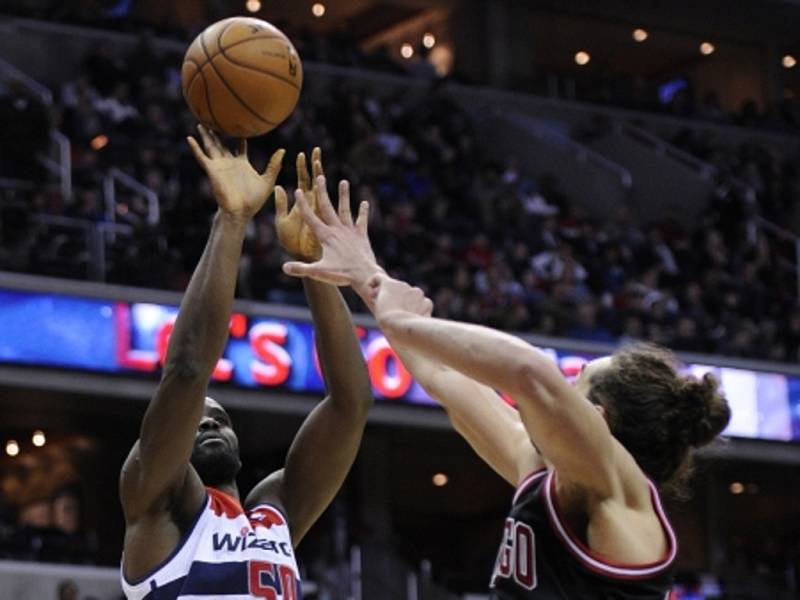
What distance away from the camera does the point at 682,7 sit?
3080 cm

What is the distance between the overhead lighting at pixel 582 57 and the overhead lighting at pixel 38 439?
1425 cm

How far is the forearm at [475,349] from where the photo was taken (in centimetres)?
383

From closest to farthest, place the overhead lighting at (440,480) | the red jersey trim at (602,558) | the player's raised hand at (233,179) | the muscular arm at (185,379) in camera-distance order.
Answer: the red jersey trim at (602,558), the muscular arm at (185,379), the player's raised hand at (233,179), the overhead lighting at (440,480)

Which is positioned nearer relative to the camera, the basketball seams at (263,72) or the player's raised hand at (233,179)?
the player's raised hand at (233,179)

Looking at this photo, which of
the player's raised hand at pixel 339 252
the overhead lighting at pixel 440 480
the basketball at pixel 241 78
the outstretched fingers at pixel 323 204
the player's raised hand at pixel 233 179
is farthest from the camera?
the overhead lighting at pixel 440 480

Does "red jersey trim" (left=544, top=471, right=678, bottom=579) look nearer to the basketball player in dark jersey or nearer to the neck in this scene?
the basketball player in dark jersey

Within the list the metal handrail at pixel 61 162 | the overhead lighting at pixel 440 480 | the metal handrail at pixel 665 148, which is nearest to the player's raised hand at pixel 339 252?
the metal handrail at pixel 61 162

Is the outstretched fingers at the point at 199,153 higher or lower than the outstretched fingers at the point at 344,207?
higher

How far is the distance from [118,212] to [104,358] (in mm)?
1648

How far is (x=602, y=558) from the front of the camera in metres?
3.96

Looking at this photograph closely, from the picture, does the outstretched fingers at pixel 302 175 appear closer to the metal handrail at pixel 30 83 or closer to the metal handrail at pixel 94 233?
the metal handrail at pixel 94 233

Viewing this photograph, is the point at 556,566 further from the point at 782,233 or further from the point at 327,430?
the point at 782,233

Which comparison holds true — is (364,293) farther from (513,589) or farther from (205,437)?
(205,437)

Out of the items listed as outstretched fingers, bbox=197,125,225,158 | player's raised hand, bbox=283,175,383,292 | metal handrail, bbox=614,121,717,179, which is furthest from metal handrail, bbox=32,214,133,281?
player's raised hand, bbox=283,175,383,292
